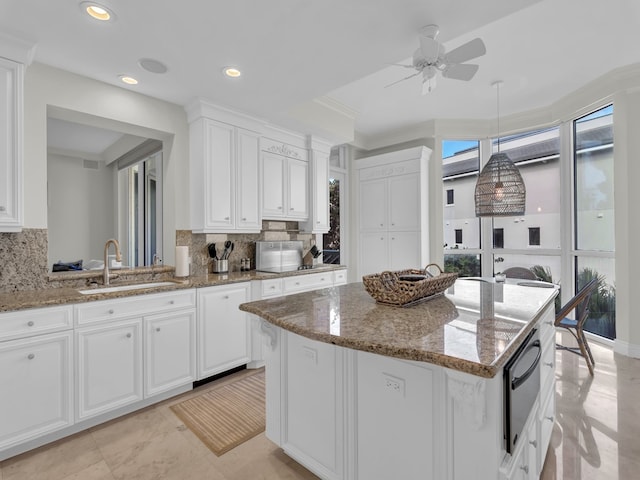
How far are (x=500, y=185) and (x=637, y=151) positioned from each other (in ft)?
5.65

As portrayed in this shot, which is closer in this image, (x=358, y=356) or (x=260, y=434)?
(x=358, y=356)

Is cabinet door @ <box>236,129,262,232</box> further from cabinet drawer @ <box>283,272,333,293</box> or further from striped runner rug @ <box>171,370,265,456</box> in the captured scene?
striped runner rug @ <box>171,370,265,456</box>

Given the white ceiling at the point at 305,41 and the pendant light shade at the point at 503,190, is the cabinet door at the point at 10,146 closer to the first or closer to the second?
the white ceiling at the point at 305,41

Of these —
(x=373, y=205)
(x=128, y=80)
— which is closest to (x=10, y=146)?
(x=128, y=80)

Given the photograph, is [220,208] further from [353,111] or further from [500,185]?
[500,185]

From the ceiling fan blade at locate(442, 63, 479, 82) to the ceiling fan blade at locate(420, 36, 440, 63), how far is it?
0.23 metres

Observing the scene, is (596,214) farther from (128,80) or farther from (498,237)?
(128,80)

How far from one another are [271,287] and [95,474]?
→ 1.86 meters

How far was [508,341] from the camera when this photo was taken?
3.68 ft

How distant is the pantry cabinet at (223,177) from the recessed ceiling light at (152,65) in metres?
0.64

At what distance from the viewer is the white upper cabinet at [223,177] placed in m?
3.29

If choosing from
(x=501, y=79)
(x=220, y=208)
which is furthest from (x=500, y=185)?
(x=220, y=208)

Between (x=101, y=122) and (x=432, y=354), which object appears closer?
(x=432, y=354)

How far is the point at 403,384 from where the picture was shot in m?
1.30
